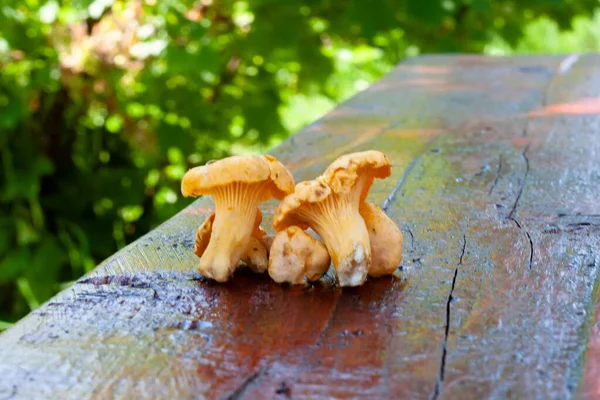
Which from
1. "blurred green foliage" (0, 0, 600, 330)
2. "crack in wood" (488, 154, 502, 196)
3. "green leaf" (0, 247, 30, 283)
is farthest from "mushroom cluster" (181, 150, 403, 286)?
"green leaf" (0, 247, 30, 283)

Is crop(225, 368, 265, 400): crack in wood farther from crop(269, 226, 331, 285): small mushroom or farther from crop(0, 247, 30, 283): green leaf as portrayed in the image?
crop(0, 247, 30, 283): green leaf

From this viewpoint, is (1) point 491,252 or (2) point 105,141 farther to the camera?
(2) point 105,141

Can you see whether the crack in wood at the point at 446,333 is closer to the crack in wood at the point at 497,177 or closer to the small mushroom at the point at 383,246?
the small mushroom at the point at 383,246

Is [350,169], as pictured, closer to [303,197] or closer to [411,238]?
[303,197]

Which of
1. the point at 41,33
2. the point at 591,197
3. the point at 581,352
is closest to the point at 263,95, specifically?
the point at 41,33

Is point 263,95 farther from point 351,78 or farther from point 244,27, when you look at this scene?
point 351,78

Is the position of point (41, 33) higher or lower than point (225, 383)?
higher
